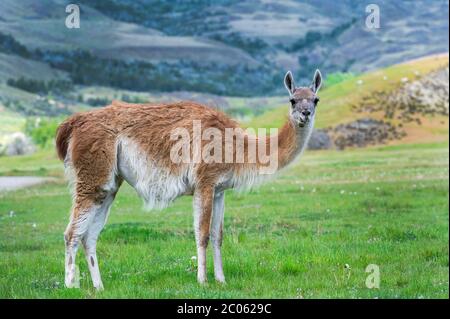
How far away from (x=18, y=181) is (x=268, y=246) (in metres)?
22.4

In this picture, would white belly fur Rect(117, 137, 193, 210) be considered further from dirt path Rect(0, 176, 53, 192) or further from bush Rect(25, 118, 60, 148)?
bush Rect(25, 118, 60, 148)

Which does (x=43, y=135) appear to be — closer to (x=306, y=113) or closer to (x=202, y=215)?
(x=202, y=215)

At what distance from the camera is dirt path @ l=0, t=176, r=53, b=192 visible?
98.7 feet

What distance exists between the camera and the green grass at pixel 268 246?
9.54 m

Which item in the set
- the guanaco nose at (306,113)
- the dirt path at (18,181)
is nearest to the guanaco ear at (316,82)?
the guanaco nose at (306,113)

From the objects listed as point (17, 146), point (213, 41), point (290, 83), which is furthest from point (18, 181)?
point (213, 41)

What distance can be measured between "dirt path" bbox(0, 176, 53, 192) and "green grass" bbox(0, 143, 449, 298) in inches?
232

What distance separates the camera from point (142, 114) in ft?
34.1

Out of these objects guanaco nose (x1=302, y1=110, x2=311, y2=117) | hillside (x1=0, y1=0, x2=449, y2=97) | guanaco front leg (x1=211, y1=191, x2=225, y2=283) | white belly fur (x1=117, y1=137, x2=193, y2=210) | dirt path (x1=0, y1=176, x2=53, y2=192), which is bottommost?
dirt path (x1=0, y1=176, x2=53, y2=192)

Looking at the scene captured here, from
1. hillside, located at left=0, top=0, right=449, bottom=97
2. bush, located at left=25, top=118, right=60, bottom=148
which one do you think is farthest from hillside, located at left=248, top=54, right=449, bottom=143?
hillside, located at left=0, top=0, right=449, bottom=97

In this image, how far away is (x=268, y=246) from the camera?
42.0 feet

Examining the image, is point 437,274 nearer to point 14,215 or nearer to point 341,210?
point 341,210

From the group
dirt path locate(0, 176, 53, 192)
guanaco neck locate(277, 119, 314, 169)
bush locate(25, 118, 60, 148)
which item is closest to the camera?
guanaco neck locate(277, 119, 314, 169)

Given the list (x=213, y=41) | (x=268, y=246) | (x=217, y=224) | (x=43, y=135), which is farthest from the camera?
(x=213, y=41)
